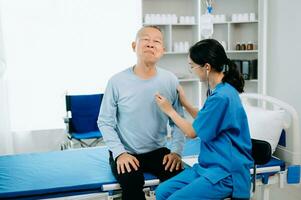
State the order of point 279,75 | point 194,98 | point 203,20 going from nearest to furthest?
point 203,20 < point 279,75 < point 194,98

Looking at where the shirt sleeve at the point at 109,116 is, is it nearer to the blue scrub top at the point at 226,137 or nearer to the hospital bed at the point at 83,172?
the hospital bed at the point at 83,172

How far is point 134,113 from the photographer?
2.08 metres

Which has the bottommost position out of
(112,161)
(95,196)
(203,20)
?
(95,196)

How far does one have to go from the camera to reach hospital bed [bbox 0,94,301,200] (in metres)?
1.89

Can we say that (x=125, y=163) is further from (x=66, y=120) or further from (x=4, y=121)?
(x=4, y=121)

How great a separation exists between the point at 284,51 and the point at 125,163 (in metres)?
2.59

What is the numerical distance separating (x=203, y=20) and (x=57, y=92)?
1907mm

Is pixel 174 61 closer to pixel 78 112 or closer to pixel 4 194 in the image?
pixel 78 112

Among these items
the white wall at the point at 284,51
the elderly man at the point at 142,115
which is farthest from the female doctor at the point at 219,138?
the white wall at the point at 284,51

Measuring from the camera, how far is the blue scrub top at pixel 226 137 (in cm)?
163

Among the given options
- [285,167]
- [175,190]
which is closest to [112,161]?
[175,190]

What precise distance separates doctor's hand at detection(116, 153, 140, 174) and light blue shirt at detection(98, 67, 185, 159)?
0.33 feet

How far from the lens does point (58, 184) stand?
1.92 metres

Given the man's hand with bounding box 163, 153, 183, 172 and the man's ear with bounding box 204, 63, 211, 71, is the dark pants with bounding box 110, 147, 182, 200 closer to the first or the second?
the man's hand with bounding box 163, 153, 183, 172
